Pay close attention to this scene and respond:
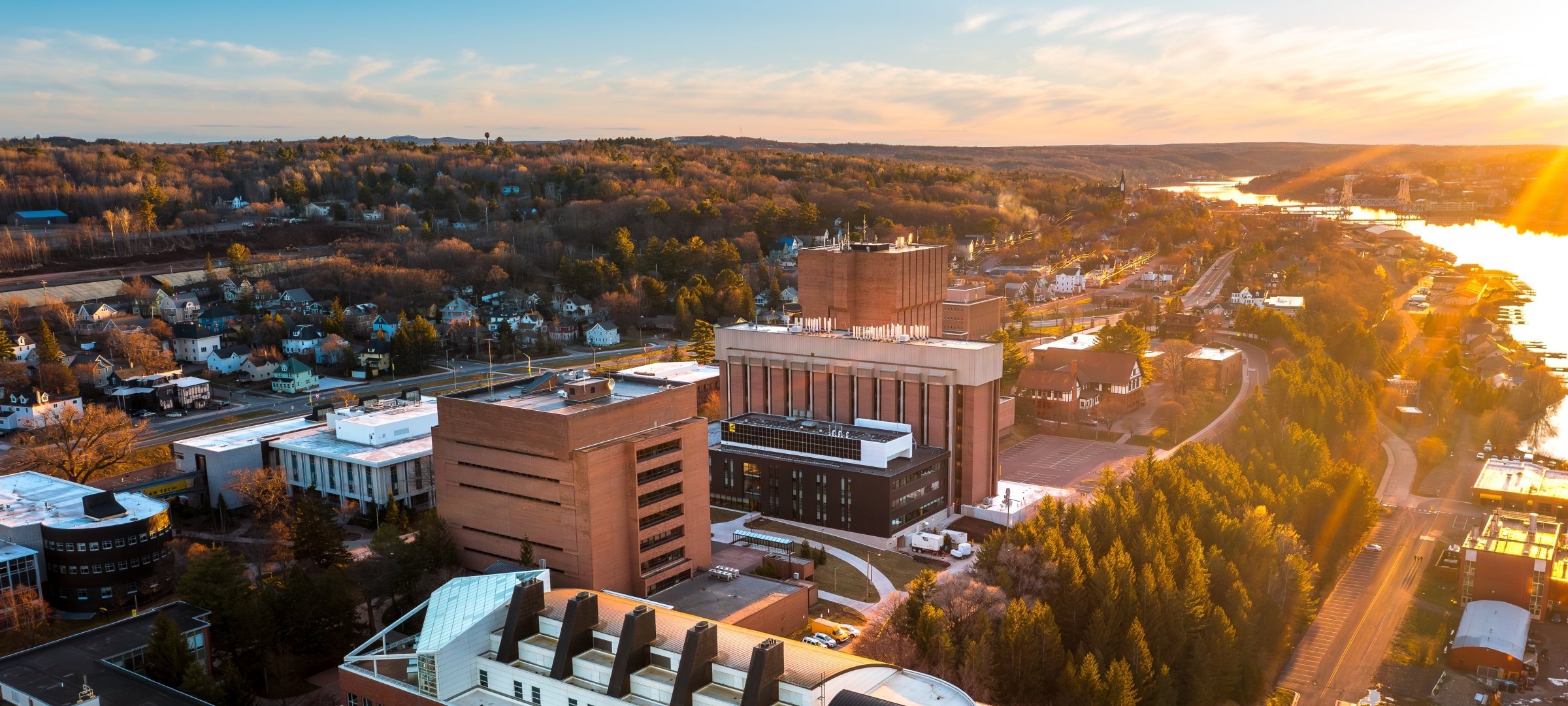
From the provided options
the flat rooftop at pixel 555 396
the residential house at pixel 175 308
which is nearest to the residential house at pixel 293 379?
the residential house at pixel 175 308

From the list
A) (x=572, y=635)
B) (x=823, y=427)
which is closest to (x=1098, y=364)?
(x=823, y=427)

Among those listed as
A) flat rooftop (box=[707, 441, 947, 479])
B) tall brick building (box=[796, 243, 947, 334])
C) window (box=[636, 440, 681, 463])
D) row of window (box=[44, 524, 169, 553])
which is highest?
tall brick building (box=[796, 243, 947, 334])

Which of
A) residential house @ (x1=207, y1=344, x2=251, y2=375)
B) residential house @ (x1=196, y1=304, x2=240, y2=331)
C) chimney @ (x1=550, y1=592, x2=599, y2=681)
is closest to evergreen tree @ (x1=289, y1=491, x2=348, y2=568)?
chimney @ (x1=550, y1=592, x2=599, y2=681)

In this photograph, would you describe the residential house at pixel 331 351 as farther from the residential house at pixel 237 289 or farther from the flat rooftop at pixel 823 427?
the flat rooftop at pixel 823 427

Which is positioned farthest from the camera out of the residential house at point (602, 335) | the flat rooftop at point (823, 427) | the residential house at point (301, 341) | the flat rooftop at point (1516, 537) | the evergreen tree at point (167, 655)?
the residential house at point (602, 335)

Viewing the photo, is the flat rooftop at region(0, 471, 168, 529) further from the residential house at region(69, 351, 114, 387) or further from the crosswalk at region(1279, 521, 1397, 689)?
the crosswalk at region(1279, 521, 1397, 689)

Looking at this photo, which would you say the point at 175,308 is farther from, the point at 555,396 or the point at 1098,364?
the point at 1098,364
